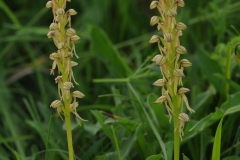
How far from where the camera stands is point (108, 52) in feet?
7.16

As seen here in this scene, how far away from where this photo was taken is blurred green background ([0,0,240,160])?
1.64 metres

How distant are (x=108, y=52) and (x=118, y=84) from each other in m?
0.15

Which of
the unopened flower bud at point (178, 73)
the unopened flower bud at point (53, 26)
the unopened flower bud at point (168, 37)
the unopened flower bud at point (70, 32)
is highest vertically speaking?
the unopened flower bud at point (53, 26)

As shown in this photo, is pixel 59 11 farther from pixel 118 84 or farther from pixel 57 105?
pixel 118 84

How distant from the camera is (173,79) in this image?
121 centimetres

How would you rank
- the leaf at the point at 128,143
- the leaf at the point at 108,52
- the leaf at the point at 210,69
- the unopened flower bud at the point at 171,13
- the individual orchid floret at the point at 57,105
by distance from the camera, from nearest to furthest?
the unopened flower bud at the point at 171,13, the individual orchid floret at the point at 57,105, the leaf at the point at 128,143, the leaf at the point at 210,69, the leaf at the point at 108,52

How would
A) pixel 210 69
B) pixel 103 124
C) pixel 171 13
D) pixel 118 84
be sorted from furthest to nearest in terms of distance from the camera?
pixel 118 84
pixel 210 69
pixel 103 124
pixel 171 13

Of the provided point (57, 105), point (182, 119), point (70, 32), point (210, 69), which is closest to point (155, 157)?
point (182, 119)

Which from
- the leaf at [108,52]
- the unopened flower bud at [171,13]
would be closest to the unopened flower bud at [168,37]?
the unopened flower bud at [171,13]

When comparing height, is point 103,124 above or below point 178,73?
below

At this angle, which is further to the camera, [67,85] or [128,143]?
[128,143]

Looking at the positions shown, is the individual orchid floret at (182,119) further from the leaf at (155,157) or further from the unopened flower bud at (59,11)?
the unopened flower bud at (59,11)

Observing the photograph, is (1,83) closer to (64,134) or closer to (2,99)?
(2,99)

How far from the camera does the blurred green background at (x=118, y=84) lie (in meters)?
1.64
